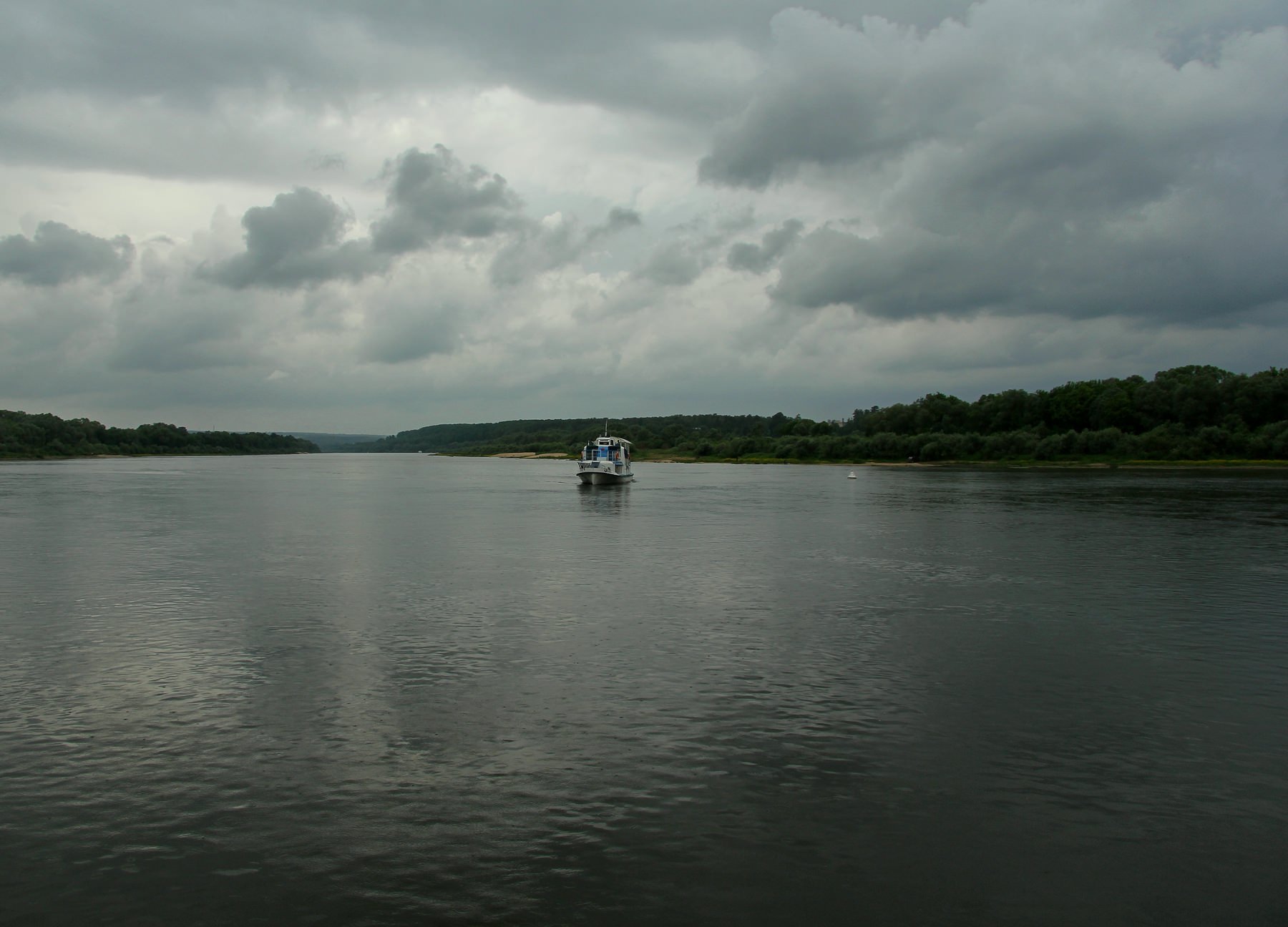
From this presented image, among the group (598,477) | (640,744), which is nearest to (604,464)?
(598,477)

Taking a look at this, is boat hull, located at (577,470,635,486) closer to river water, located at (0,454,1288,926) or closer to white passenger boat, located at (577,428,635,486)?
white passenger boat, located at (577,428,635,486)

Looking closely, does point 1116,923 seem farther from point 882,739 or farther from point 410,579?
point 410,579

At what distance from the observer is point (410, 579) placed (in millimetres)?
33062

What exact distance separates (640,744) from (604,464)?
88996mm

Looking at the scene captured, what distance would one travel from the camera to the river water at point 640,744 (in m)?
10.1

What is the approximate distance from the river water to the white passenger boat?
6662cm

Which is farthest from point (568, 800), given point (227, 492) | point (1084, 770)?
point (227, 492)

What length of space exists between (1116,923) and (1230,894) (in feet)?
5.53

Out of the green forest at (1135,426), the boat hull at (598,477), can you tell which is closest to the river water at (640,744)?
the boat hull at (598,477)

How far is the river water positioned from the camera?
1015cm

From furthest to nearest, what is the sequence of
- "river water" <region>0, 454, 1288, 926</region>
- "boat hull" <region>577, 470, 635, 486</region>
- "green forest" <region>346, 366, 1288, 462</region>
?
"green forest" <region>346, 366, 1288, 462</region>
"boat hull" <region>577, 470, 635, 486</region>
"river water" <region>0, 454, 1288, 926</region>

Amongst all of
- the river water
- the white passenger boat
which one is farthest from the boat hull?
the river water

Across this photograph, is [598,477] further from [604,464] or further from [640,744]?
[640,744]

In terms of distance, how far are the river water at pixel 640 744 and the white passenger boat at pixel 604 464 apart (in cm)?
6662
